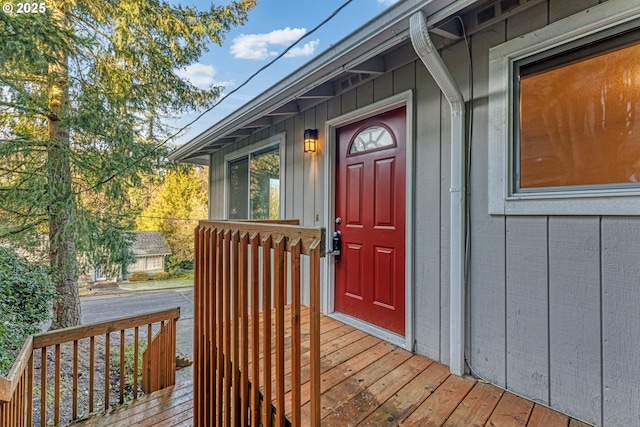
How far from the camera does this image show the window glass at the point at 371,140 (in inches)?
97.0

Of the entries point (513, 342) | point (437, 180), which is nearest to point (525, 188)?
point (437, 180)

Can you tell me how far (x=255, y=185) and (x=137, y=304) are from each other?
8.31 metres

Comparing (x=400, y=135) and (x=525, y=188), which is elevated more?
(x=400, y=135)

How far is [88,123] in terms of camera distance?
16.7 ft

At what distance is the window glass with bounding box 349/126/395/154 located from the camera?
2463 mm

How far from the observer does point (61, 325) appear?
5.74m

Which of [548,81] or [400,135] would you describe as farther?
[400,135]

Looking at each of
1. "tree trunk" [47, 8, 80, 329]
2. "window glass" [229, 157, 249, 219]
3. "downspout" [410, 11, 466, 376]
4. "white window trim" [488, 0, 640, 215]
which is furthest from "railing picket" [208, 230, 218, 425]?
"tree trunk" [47, 8, 80, 329]

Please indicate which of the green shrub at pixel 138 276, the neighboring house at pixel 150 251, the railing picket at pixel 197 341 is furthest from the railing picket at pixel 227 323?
the green shrub at pixel 138 276

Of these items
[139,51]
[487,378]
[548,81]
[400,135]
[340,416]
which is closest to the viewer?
[340,416]

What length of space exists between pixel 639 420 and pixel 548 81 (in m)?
1.70

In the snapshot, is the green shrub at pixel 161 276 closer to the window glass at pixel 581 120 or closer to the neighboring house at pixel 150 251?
the neighboring house at pixel 150 251

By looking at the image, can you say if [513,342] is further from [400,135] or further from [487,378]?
[400,135]

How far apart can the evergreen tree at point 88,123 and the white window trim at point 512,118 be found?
547cm
